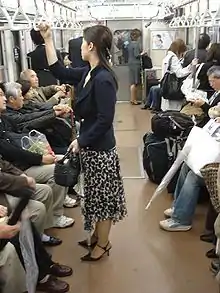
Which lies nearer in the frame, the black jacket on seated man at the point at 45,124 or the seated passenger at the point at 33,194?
the seated passenger at the point at 33,194

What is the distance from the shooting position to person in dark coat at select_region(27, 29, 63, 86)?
4.69 meters

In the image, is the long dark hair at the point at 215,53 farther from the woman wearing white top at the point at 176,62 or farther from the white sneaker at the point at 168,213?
the woman wearing white top at the point at 176,62

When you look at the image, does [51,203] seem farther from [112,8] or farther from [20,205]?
[112,8]

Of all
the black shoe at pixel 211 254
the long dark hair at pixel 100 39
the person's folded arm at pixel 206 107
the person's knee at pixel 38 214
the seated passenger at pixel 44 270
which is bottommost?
the black shoe at pixel 211 254

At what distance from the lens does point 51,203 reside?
3010 millimetres

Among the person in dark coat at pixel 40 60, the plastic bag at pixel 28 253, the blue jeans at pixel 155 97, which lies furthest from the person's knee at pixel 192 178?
the blue jeans at pixel 155 97

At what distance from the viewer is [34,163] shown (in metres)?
3.15

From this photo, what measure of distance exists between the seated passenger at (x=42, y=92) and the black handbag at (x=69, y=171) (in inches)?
59.5

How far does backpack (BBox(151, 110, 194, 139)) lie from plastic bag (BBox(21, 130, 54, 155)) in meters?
1.19

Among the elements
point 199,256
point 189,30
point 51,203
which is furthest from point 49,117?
point 189,30

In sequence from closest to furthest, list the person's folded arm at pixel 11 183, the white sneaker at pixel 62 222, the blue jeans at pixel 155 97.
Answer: the person's folded arm at pixel 11 183, the white sneaker at pixel 62 222, the blue jeans at pixel 155 97

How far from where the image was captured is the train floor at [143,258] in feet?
8.43

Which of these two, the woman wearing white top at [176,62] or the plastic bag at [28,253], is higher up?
the woman wearing white top at [176,62]

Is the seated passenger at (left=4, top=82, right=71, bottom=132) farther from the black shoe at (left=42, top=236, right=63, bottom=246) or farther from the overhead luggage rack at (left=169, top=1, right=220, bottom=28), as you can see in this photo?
the overhead luggage rack at (left=169, top=1, right=220, bottom=28)
